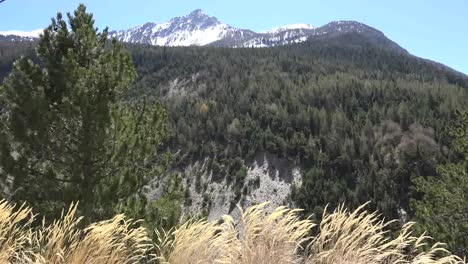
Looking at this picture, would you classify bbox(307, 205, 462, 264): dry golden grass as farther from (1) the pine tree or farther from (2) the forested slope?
(2) the forested slope

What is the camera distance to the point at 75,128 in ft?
32.2

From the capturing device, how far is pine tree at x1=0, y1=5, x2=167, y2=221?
9.26 m

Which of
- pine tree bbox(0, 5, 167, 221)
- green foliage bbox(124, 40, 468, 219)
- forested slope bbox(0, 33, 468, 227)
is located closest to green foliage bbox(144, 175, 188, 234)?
pine tree bbox(0, 5, 167, 221)

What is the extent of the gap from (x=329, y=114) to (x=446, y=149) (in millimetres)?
28078

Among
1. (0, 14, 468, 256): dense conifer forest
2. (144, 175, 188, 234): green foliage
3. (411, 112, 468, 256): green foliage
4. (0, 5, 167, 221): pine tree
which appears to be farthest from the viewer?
(0, 14, 468, 256): dense conifer forest

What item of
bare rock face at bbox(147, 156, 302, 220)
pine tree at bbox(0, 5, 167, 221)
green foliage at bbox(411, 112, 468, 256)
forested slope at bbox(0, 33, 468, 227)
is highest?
pine tree at bbox(0, 5, 167, 221)

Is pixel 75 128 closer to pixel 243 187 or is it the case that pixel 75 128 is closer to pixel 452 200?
pixel 452 200

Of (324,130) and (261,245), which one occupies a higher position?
(261,245)

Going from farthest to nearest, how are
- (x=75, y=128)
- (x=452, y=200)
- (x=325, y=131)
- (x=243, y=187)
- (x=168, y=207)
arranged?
1. (x=325, y=131)
2. (x=243, y=187)
3. (x=452, y=200)
4. (x=168, y=207)
5. (x=75, y=128)

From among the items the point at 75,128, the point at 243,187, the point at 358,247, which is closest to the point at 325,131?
the point at 243,187

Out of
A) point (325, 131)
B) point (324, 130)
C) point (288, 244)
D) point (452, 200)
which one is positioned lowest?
point (325, 131)

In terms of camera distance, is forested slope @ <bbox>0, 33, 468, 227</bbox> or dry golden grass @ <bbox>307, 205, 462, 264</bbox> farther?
forested slope @ <bbox>0, 33, 468, 227</bbox>

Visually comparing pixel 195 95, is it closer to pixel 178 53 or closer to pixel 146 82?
pixel 146 82

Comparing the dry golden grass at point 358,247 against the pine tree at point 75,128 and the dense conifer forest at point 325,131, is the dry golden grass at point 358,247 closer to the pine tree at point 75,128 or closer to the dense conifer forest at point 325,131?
the pine tree at point 75,128
